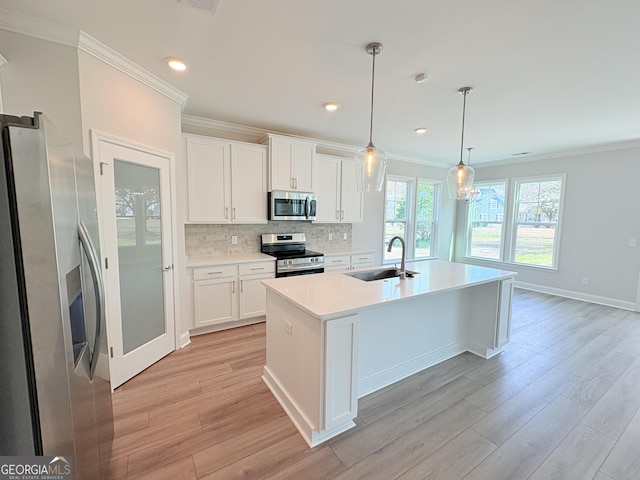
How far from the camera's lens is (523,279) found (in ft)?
18.4

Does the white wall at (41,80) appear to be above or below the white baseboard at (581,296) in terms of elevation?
above

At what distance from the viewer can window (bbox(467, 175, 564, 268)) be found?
5242 millimetres

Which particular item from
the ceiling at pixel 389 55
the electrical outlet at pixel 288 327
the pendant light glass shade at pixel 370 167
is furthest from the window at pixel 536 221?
the electrical outlet at pixel 288 327

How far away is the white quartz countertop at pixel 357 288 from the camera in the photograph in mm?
1752

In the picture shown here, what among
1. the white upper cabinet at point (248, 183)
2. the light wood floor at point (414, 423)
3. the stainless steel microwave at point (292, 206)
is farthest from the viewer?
the stainless steel microwave at point (292, 206)

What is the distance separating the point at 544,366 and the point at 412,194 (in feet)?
12.7

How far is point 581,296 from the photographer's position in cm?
485

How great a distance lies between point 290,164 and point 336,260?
5.19 feet

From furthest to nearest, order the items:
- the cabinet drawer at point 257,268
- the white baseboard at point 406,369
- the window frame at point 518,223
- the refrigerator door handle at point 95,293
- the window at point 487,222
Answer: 1. the window at point 487,222
2. the window frame at point 518,223
3. the cabinet drawer at point 257,268
4. the white baseboard at point 406,369
5. the refrigerator door handle at point 95,293

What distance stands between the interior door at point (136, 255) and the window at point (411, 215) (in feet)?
12.8

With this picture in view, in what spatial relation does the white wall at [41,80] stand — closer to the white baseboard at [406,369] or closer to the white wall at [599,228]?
the white baseboard at [406,369]

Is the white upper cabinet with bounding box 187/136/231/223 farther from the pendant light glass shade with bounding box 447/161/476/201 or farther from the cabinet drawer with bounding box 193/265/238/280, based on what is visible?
the pendant light glass shade with bounding box 447/161/476/201

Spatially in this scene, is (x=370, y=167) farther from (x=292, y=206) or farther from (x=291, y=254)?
(x=291, y=254)

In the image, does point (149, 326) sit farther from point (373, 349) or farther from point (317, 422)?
Answer: point (373, 349)
